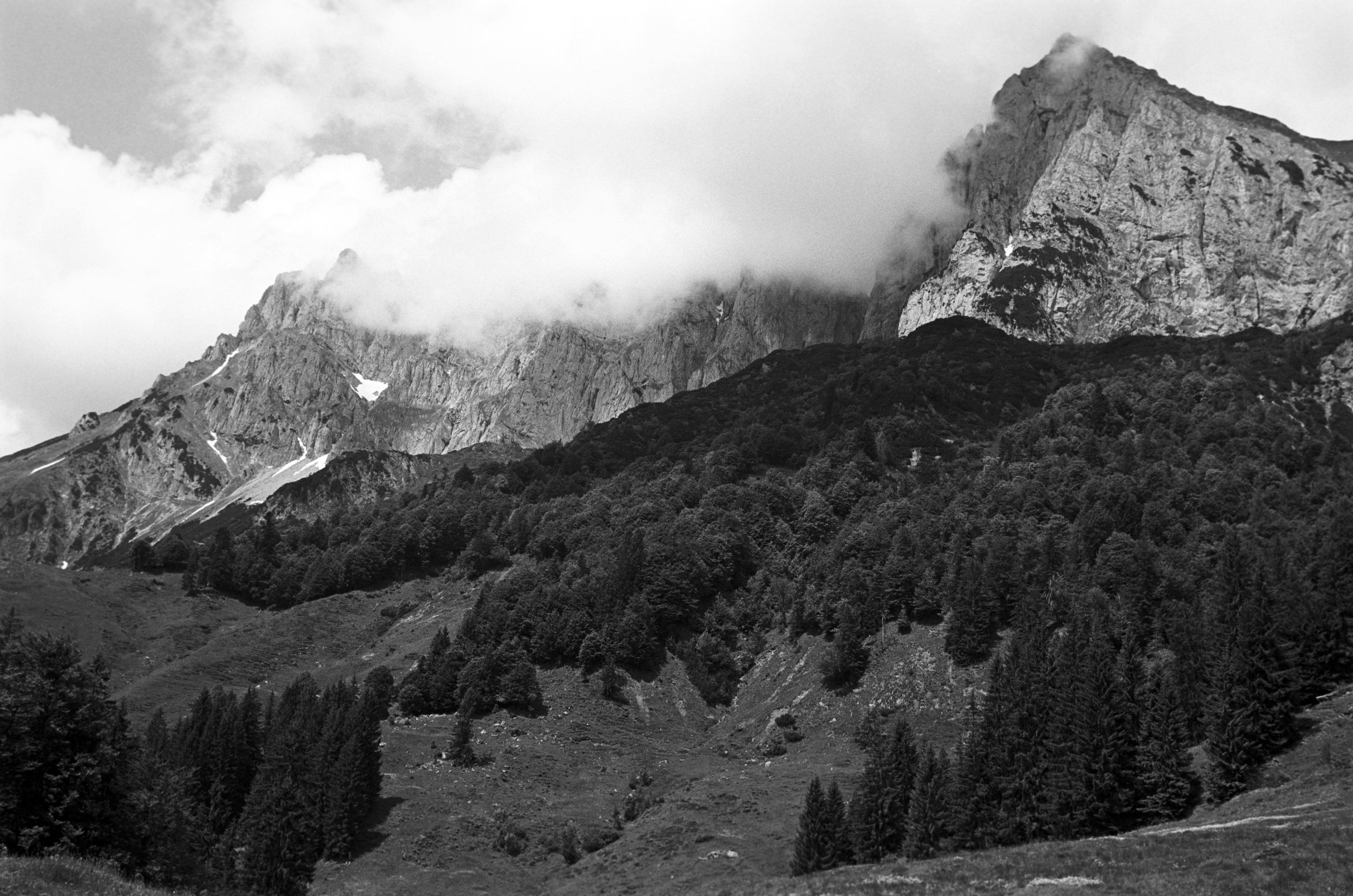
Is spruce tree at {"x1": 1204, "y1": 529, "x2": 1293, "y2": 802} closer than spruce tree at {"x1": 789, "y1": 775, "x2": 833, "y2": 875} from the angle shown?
Yes

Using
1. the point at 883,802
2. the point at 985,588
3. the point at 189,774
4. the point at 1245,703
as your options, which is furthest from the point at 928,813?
the point at 189,774

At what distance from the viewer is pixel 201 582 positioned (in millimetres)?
173375

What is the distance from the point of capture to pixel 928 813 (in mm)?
75375

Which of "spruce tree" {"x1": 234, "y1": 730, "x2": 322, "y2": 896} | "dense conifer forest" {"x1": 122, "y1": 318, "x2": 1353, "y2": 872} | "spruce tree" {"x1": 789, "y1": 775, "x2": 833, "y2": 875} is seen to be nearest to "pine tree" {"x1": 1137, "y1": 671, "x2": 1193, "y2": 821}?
"dense conifer forest" {"x1": 122, "y1": 318, "x2": 1353, "y2": 872}

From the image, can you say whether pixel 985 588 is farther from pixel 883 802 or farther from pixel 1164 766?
pixel 1164 766

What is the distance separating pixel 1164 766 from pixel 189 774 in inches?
2593

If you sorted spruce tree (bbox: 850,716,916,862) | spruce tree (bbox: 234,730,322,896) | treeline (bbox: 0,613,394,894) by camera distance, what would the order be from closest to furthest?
treeline (bbox: 0,613,394,894)
spruce tree (bbox: 850,716,916,862)
spruce tree (bbox: 234,730,322,896)

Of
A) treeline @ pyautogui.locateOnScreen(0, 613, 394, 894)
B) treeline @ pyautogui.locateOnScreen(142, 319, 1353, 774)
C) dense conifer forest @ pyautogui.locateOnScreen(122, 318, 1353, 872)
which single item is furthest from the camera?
treeline @ pyautogui.locateOnScreen(142, 319, 1353, 774)

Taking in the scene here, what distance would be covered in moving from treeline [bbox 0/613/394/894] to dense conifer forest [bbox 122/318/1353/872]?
20805 millimetres

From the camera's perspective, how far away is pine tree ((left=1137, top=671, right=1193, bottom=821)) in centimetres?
6975

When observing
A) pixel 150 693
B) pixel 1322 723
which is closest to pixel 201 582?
pixel 150 693

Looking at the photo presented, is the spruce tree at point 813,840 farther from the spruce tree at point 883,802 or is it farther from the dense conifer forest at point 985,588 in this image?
the spruce tree at point 883,802

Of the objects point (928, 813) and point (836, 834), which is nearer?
point (928, 813)

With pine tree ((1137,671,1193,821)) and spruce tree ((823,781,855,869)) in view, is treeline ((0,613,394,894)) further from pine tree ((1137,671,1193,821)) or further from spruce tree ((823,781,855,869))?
pine tree ((1137,671,1193,821))
